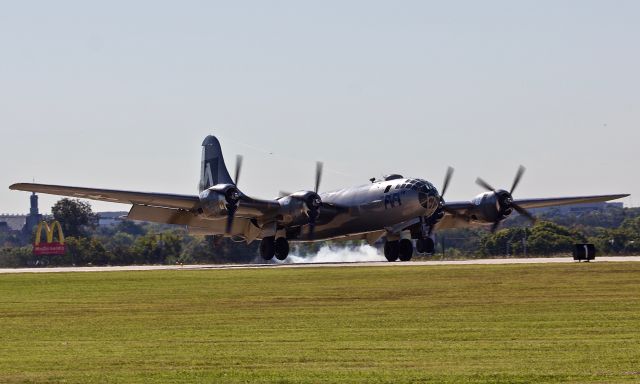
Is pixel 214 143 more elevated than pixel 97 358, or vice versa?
pixel 214 143

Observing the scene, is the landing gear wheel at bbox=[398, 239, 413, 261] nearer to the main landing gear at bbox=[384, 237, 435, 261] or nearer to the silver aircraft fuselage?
the main landing gear at bbox=[384, 237, 435, 261]

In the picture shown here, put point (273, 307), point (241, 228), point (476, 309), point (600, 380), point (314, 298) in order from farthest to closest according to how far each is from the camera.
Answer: point (241, 228), point (314, 298), point (273, 307), point (476, 309), point (600, 380)

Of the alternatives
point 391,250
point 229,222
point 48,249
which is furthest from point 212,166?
point 48,249

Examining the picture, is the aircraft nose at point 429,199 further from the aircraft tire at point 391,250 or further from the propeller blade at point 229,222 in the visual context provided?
the propeller blade at point 229,222

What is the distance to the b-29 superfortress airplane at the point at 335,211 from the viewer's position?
67.3 metres

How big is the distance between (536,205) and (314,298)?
38.9 meters

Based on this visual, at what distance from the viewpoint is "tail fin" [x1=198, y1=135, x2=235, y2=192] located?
8275 cm

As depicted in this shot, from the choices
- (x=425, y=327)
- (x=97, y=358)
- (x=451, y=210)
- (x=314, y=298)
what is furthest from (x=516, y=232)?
(x=97, y=358)

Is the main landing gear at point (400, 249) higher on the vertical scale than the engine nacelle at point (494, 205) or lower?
lower

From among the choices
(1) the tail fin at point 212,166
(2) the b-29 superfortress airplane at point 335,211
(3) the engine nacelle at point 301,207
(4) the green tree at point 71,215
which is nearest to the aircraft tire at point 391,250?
(2) the b-29 superfortress airplane at point 335,211

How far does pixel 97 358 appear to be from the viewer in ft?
78.9

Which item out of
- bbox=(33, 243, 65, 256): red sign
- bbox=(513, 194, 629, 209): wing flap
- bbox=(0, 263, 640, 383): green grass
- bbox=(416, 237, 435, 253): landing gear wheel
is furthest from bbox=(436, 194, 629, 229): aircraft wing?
bbox=(33, 243, 65, 256): red sign

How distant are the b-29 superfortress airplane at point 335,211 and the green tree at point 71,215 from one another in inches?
2196

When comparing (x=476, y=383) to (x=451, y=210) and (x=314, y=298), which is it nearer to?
(x=314, y=298)
